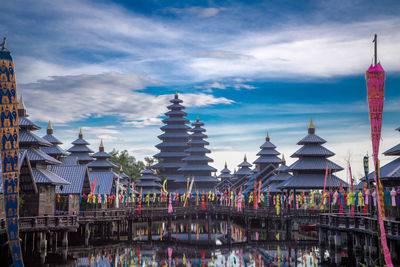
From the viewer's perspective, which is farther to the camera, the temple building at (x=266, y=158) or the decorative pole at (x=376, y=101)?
the temple building at (x=266, y=158)

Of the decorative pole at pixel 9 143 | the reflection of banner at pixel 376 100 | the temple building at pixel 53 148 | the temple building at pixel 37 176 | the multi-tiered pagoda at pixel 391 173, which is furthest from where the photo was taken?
the temple building at pixel 53 148

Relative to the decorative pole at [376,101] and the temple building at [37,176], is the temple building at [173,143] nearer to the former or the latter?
the temple building at [37,176]

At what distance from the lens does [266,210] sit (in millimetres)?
56844

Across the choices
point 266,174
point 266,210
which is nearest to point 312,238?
point 266,210

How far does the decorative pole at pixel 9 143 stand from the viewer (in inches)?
895

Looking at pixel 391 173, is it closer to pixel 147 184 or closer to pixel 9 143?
pixel 9 143

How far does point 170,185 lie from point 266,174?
22.8 meters

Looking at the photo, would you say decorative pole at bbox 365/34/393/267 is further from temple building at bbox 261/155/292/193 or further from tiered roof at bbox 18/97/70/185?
temple building at bbox 261/155/292/193

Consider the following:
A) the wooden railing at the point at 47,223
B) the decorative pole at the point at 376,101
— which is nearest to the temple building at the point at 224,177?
the wooden railing at the point at 47,223

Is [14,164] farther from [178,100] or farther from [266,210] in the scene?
[178,100]

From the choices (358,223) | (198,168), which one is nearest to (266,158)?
(198,168)

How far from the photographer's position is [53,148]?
71.2m

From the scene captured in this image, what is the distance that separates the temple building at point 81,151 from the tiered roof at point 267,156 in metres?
29.4

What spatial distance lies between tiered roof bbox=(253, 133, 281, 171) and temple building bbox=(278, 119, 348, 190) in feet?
89.2
